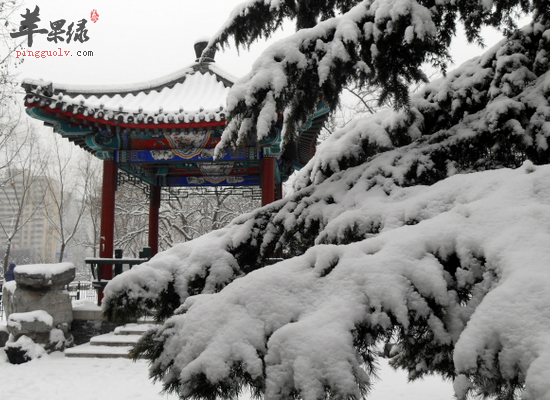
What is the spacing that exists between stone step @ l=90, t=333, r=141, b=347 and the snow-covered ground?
48 cm

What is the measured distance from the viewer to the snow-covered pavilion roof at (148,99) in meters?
7.20

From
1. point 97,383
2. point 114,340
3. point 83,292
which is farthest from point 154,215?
point 83,292

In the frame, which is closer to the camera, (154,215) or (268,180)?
(268,180)

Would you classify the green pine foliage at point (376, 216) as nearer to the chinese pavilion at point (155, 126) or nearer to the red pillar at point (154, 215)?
the chinese pavilion at point (155, 126)

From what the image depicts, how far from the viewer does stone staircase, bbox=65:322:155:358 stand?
6.65 m

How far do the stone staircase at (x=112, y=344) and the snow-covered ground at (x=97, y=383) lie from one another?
0.16 meters

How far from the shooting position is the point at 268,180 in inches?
327

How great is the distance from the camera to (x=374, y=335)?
4.34 ft

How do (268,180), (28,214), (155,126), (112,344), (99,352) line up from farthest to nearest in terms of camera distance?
(28,214) < (268,180) < (155,126) < (112,344) < (99,352)

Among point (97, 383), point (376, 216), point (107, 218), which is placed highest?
point (107, 218)

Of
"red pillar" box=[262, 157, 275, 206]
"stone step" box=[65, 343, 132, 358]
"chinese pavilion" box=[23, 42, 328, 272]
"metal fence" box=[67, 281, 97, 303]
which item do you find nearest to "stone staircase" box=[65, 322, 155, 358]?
"stone step" box=[65, 343, 132, 358]

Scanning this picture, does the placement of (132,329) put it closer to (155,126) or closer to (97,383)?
(97,383)

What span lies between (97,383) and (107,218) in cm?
372

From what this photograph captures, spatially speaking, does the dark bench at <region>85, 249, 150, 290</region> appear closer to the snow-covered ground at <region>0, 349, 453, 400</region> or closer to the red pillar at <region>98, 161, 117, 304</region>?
the red pillar at <region>98, 161, 117, 304</region>
